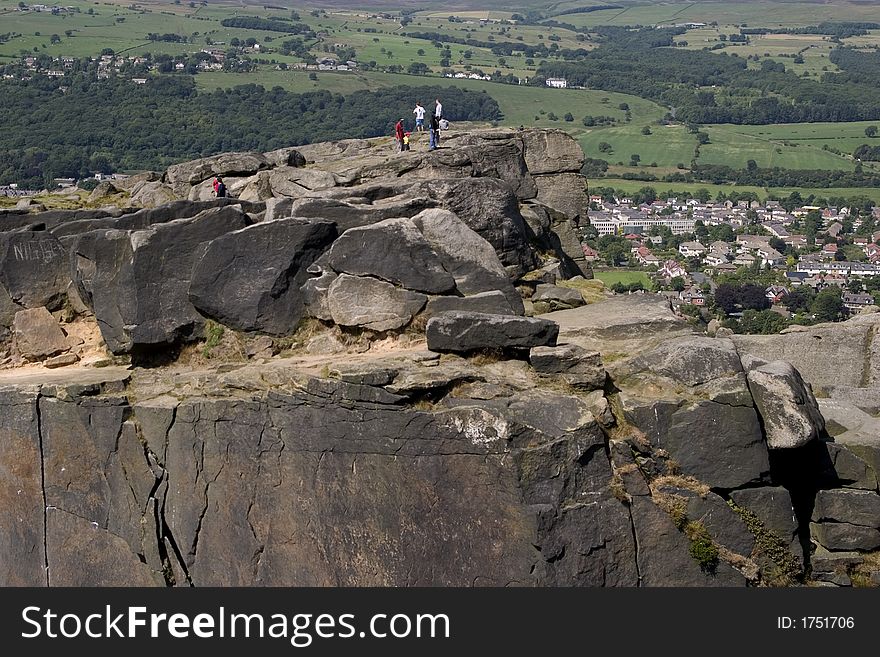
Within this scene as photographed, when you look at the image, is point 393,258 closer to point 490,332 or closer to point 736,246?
point 490,332

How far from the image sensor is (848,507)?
19.0m

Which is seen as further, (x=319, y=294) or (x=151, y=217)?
(x=151, y=217)

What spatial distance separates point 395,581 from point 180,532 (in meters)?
3.87

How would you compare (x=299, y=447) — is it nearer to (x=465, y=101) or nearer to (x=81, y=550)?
(x=81, y=550)

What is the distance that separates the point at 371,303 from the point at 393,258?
854 mm

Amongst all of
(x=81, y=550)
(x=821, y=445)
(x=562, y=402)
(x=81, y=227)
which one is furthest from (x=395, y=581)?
(x=81, y=227)

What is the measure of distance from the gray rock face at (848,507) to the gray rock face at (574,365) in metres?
4.32

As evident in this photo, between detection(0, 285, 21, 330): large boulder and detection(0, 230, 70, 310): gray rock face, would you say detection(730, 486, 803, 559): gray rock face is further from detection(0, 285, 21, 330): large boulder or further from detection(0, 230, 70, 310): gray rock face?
detection(0, 285, 21, 330): large boulder

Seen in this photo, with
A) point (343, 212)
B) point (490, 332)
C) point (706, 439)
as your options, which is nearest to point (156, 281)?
point (343, 212)

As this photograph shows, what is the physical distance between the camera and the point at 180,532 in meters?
19.2

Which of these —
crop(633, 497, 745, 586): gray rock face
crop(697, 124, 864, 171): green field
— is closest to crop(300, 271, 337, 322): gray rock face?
crop(633, 497, 745, 586): gray rock face

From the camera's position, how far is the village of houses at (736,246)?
9794 cm

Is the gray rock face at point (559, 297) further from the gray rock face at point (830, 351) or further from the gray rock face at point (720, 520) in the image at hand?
the gray rock face at point (720, 520)

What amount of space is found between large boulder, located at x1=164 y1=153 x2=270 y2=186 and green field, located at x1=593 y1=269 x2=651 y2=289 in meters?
57.5
